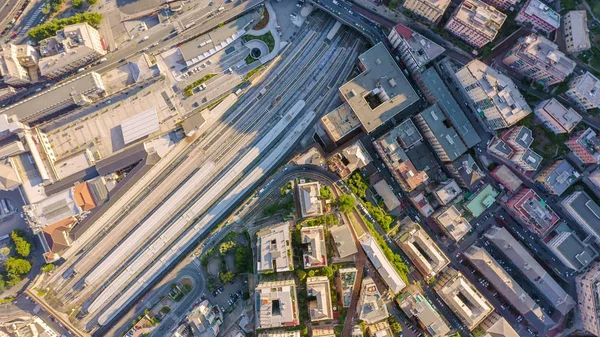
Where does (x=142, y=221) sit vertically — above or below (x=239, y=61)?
below

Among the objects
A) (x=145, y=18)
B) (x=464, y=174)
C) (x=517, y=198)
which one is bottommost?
(x=517, y=198)

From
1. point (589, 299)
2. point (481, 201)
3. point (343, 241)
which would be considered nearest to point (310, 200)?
point (343, 241)

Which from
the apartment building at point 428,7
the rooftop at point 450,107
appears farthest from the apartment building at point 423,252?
the apartment building at point 428,7

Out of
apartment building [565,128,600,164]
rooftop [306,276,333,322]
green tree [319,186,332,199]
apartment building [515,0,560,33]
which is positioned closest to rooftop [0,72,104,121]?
green tree [319,186,332,199]

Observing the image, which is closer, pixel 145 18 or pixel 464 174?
pixel 464 174

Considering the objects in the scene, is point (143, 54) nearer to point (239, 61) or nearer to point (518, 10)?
point (239, 61)

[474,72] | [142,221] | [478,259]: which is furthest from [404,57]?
[142,221]
